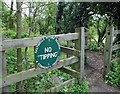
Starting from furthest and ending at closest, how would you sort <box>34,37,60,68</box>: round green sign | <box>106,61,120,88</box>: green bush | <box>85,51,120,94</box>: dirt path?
<box>106,61,120,88</box>: green bush → <box>85,51,120,94</box>: dirt path → <box>34,37,60,68</box>: round green sign

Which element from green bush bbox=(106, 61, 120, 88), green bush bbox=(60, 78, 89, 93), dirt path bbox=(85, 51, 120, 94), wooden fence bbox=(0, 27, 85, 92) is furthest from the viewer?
green bush bbox=(106, 61, 120, 88)

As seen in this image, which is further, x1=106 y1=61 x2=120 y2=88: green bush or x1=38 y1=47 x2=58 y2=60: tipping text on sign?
x1=106 y1=61 x2=120 y2=88: green bush

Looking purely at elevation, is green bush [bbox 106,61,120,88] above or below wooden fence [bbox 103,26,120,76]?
below

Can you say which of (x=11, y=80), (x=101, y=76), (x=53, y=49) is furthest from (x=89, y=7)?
(x=11, y=80)

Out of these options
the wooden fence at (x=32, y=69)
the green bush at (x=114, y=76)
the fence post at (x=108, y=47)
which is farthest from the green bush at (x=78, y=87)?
the fence post at (x=108, y=47)

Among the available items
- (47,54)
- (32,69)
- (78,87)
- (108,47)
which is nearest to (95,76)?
(108,47)

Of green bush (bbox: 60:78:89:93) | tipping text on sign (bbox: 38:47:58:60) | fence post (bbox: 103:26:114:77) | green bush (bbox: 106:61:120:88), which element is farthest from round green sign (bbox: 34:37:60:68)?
fence post (bbox: 103:26:114:77)

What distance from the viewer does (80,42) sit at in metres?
4.11

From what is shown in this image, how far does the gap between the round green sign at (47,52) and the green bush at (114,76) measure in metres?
2.16

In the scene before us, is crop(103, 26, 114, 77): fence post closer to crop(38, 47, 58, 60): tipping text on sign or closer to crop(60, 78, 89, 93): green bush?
crop(60, 78, 89, 93): green bush

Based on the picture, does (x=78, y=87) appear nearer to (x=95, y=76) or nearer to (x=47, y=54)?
(x=47, y=54)

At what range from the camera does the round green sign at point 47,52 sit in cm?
326

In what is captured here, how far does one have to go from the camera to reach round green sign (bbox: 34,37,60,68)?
3256mm

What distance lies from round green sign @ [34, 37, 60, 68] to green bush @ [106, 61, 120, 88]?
85.2 inches
